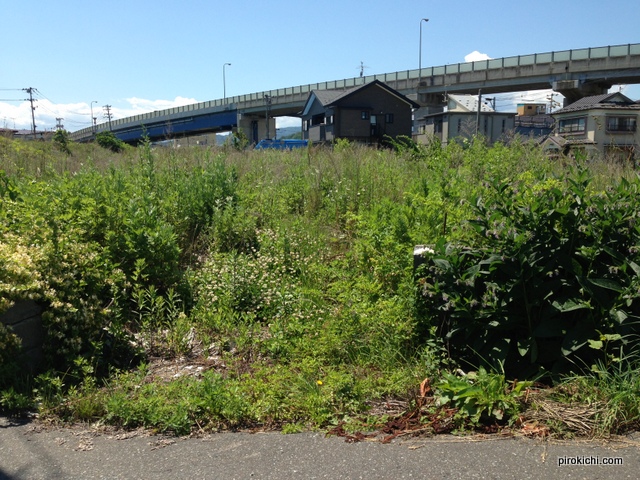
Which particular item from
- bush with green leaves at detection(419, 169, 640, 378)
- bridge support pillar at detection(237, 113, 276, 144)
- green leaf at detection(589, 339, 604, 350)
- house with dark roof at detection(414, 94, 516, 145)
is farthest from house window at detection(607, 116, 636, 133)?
bridge support pillar at detection(237, 113, 276, 144)

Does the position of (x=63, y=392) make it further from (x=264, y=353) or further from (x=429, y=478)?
(x=429, y=478)

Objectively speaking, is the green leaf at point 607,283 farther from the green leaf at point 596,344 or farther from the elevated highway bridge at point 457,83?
the elevated highway bridge at point 457,83

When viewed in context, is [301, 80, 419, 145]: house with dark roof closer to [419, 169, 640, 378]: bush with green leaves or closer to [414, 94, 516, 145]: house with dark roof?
[414, 94, 516, 145]: house with dark roof

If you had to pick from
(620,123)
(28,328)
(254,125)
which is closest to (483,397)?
(28,328)

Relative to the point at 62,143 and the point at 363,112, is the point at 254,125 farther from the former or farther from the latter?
the point at 62,143

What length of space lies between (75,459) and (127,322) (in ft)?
7.31

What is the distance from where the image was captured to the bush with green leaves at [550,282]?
363 centimetres

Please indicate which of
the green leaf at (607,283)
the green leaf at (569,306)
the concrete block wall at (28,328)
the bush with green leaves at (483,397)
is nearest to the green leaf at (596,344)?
the green leaf at (569,306)

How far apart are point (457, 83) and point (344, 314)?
159 feet

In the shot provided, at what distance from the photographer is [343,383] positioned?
365 centimetres

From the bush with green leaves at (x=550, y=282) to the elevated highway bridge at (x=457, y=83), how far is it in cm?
1979

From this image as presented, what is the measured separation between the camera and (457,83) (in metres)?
49.1

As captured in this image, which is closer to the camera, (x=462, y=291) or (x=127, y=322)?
(x=462, y=291)

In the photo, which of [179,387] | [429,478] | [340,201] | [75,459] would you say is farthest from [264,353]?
[340,201]
